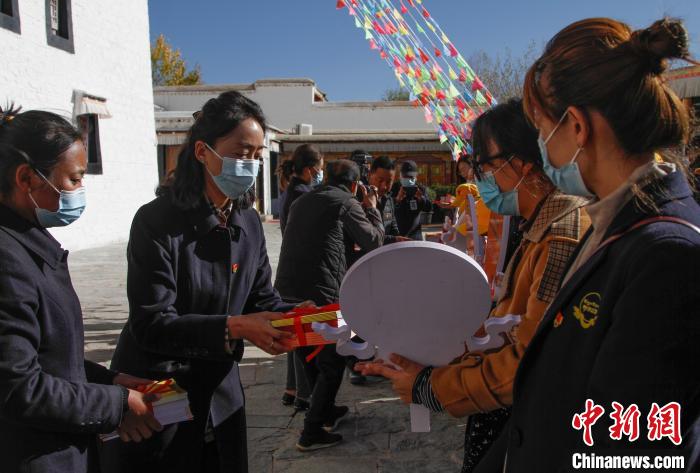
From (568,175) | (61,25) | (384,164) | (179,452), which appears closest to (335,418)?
(179,452)

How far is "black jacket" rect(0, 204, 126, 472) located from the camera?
134cm

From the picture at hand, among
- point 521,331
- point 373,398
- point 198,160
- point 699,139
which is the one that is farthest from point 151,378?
point 373,398

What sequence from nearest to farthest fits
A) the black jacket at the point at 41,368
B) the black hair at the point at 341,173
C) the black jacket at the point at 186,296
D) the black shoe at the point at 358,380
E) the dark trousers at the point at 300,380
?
the black jacket at the point at 41,368 → the black jacket at the point at 186,296 → the black hair at the point at 341,173 → the dark trousers at the point at 300,380 → the black shoe at the point at 358,380

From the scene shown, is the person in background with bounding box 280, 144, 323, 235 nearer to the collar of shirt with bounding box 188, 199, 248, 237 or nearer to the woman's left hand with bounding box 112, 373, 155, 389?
the collar of shirt with bounding box 188, 199, 248, 237

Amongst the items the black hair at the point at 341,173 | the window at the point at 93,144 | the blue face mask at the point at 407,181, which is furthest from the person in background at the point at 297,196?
the window at the point at 93,144

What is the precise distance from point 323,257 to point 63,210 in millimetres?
2109

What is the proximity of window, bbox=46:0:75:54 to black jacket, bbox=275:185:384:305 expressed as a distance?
1012 cm

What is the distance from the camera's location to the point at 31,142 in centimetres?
160

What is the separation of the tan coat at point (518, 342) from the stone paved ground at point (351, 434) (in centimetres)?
198

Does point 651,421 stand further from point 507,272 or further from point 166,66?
point 166,66

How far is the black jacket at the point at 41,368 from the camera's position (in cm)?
134

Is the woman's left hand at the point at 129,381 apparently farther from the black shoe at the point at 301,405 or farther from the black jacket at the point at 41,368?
the black shoe at the point at 301,405

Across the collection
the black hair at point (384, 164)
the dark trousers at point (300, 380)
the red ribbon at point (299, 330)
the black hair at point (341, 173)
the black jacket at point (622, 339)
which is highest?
the black hair at point (384, 164)

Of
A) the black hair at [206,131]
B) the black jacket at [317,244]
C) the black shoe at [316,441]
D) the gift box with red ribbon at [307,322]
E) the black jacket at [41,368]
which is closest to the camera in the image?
the black jacket at [41,368]
